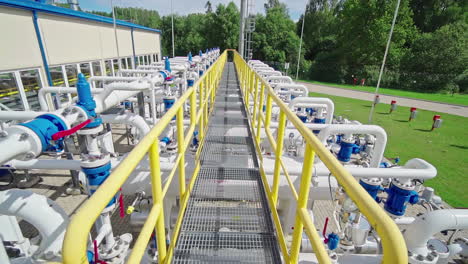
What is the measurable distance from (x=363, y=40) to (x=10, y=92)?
123 feet

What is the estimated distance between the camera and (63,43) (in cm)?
952

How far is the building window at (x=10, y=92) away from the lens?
748 centimetres

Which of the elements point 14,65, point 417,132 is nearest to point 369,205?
point 14,65

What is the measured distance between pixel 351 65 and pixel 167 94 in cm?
3596

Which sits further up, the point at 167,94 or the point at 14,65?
the point at 14,65

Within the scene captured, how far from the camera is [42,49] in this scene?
8.41m

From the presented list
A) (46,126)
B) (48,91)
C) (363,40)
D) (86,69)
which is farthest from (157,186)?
(363,40)

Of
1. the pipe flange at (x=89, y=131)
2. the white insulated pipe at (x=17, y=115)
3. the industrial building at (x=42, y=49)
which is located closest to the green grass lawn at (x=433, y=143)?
the pipe flange at (x=89, y=131)

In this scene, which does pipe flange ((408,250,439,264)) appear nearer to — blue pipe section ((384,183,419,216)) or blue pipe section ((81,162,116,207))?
blue pipe section ((384,183,419,216))

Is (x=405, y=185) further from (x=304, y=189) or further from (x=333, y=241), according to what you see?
(x=304, y=189)

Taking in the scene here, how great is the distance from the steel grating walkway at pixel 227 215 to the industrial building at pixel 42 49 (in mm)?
5085

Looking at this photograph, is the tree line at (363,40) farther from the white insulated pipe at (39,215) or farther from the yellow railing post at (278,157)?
the yellow railing post at (278,157)

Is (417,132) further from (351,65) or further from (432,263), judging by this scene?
(351,65)

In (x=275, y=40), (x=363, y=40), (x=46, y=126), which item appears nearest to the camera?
(x=46, y=126)
